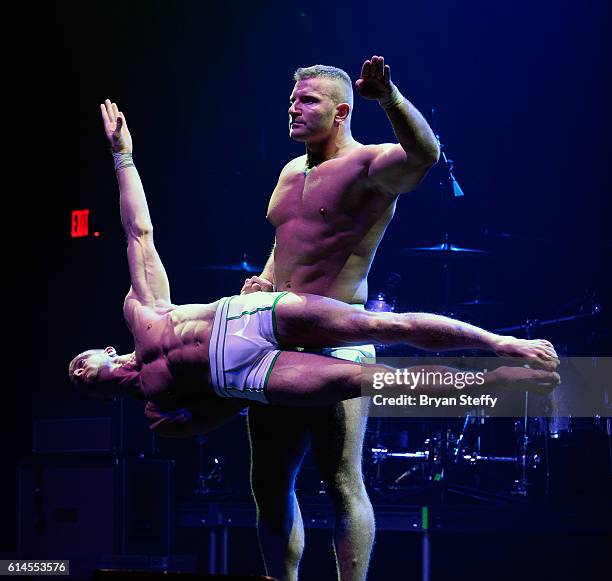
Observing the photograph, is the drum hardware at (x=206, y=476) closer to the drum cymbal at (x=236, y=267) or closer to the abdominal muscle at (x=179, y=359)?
the drum cymbal at (x=236, y=267)

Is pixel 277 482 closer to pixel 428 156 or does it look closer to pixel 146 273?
pixel 146 273

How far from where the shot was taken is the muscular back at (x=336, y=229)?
10.5 ft

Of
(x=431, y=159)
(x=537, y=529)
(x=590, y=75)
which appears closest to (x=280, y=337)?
(x=431, y=159)

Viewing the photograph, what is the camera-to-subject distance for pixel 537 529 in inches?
198

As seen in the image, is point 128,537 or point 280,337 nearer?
point 280,337

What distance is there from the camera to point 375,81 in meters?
2.79

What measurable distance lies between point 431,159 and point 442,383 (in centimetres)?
72

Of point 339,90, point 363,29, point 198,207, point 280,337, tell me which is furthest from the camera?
point 198,207

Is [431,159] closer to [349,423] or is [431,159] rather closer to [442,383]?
[442,383]

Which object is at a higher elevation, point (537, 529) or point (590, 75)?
point (590, 75)

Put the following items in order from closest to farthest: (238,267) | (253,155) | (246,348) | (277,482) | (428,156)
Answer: (428,156) < (246,348) < (277,482) < (238,267) < (253,155)

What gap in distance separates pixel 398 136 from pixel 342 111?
55cm

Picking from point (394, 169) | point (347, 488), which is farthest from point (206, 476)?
point (394, 169)

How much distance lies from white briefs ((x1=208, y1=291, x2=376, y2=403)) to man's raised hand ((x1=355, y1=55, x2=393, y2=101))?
76 centimetres
